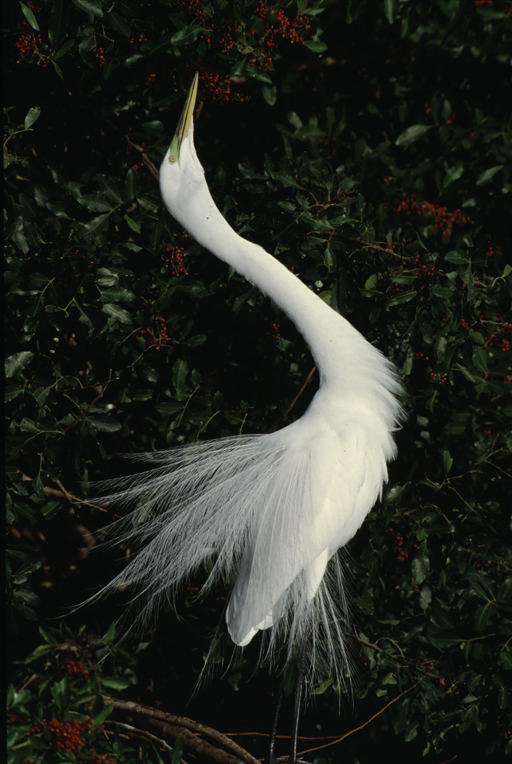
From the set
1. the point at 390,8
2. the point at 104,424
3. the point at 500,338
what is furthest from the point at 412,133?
the point at 104,424

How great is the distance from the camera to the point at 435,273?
124cm

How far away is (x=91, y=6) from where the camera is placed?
3.78 ft

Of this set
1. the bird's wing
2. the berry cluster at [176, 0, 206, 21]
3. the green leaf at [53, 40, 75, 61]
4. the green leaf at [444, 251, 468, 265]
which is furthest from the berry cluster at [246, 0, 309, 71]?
the bird's wing

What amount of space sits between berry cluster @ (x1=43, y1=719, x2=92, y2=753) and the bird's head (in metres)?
1.09

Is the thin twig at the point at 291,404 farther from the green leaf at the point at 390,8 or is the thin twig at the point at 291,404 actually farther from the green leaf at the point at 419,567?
the green leaf at the point at 390,8

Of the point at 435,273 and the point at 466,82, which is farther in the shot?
the point at 466,82

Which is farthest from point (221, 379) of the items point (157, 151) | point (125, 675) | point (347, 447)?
point (125, 675)

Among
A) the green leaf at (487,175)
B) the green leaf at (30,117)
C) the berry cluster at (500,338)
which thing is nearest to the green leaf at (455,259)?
the berry cluster at (500,338)

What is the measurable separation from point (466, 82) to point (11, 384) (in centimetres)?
163

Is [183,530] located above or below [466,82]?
below

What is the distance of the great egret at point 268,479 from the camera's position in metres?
1.30

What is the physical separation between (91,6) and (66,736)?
4.85ft

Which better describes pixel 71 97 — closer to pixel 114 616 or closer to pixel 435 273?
pixel 435 273

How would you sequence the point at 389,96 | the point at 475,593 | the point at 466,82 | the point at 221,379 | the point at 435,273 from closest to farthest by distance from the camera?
the point at 435,273, the point at 475,593, the point at 221,379, the point at 466,82, the point at 389,96
